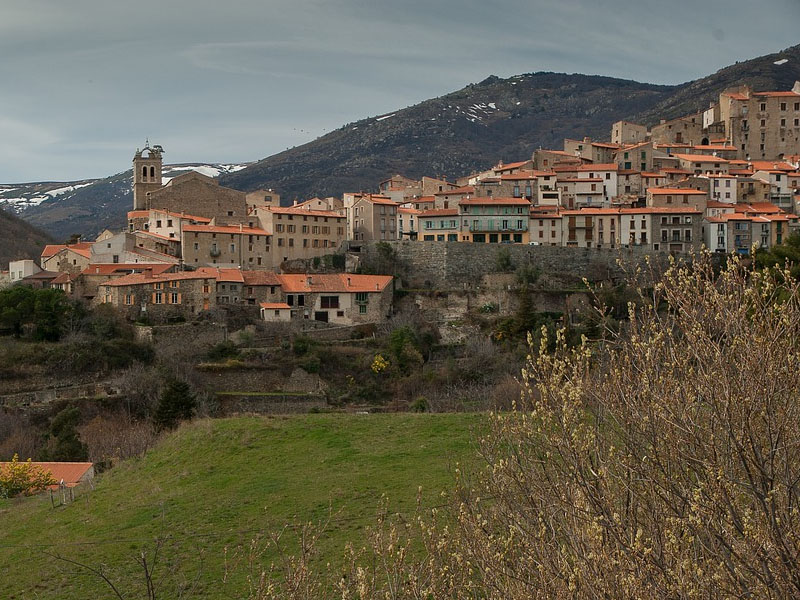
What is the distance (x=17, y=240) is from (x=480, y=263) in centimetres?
5657

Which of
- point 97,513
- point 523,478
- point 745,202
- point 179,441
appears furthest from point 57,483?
point 745,202

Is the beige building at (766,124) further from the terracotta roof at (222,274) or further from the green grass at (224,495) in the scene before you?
the green grass at (224,495)

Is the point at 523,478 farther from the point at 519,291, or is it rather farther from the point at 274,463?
the point at 519,291

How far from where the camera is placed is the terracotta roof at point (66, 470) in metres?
28.0

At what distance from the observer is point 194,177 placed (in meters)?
65.4

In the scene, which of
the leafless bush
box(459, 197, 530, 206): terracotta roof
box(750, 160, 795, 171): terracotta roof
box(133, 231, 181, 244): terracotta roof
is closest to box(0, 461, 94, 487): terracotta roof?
the leafless bush

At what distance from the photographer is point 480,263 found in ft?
193

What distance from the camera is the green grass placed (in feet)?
57.2

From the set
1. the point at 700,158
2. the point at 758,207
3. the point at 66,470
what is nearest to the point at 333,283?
the point at 66,470

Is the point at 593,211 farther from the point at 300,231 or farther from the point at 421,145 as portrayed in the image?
the point at 421,145

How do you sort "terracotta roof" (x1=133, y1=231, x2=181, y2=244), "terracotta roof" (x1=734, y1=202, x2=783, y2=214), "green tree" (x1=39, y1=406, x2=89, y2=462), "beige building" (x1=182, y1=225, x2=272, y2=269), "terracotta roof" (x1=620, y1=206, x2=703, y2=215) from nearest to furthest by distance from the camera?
1. "green tree" (x1=39, y1=406, x2=89, y2=462)
2. "beige building" (x1=182, y1=225, x2=272, y2=269)
3. "terracotta roof" (x1=133, y1=231, x2=181, y2=244)
4. "terracotta roof" (x1=620, y1=206, x2=703, y2=215)
5. "terracotta roof" (x1=734, y1=202, x2=783, y2=214)

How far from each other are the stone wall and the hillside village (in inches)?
61.8

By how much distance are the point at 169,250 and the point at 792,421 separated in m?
52.7

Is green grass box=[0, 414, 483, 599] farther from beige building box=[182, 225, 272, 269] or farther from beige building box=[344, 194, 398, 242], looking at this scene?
beige building box=[344, 194, 398, 242]
